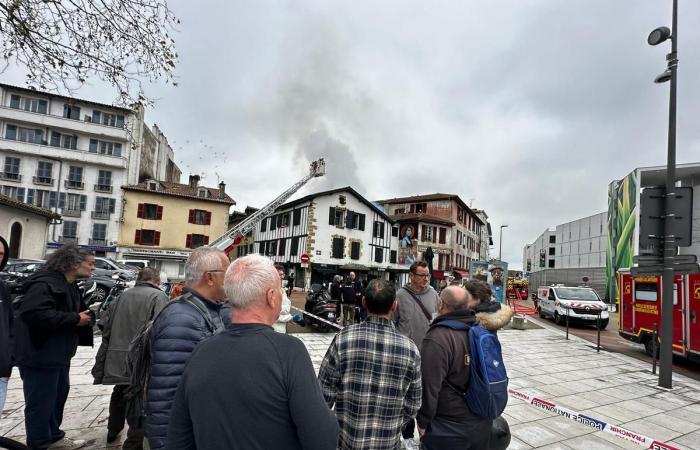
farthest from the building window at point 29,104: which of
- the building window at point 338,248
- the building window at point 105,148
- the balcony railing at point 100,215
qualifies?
the building window at point 338,248

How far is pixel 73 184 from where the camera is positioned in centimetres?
3466

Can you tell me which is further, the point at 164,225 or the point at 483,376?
the point at 164,225

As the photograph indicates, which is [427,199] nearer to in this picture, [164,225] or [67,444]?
[164,225]

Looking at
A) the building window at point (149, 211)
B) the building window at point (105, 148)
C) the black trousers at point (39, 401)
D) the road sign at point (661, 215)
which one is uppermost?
the building window at point (105, 148)

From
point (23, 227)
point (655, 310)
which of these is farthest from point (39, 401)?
point (23, 227)

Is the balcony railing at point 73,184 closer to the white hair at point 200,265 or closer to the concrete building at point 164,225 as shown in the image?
the concrete building at point 164,225

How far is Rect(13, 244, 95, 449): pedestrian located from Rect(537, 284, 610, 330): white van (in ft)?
52.6

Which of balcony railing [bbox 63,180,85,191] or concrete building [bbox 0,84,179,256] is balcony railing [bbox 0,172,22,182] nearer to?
concrete building [bbox 0,84,179,256]

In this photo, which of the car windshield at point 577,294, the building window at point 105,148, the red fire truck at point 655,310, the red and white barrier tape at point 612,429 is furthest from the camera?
the building window at point 105,148

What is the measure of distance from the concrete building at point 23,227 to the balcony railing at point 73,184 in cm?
1235

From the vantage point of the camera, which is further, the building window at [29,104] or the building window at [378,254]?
the building window at [378,254]

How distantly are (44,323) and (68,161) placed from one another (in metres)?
40.2

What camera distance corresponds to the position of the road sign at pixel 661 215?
711cm

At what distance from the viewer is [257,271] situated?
63.4 inches
